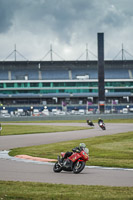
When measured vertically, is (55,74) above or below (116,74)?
above

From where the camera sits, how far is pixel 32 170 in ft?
57.3

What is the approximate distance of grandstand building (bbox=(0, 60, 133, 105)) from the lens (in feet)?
432

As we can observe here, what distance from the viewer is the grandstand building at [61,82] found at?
132m

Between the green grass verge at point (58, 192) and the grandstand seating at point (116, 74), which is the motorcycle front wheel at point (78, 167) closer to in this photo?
the green grass verge at point (58, 192)

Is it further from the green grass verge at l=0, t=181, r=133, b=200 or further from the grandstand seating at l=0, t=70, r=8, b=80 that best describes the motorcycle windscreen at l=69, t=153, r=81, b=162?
the grandstand seating at l=0, t=70, r=8, b=80

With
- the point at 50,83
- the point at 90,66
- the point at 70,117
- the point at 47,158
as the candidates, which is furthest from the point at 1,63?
the point at 47,158

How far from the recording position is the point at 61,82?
13175 centimetres

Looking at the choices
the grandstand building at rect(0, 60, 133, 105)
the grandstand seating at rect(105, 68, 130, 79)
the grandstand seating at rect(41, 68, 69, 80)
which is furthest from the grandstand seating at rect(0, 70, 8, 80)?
the grandstand seating at rect(105, 68, 130, 79)

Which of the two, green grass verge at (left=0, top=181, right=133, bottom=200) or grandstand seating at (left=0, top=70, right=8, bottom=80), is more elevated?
grandstand seating at (left=0, top=70, right=8, bottom=80)

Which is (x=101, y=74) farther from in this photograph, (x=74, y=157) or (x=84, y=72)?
(x=74, y=157)

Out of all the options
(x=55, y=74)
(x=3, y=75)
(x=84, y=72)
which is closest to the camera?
(x=3, y=75)

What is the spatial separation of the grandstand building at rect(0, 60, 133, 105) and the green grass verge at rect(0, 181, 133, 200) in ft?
383

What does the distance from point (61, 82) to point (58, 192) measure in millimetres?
120027

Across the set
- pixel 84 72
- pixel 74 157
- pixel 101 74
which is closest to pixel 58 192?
pixel 74 157
